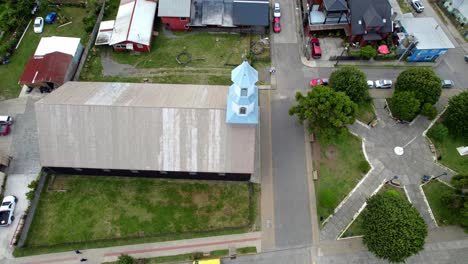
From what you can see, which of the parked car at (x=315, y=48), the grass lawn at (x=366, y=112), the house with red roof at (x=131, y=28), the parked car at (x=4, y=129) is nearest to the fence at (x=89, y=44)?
the house with red roof at (x=131, y=28)

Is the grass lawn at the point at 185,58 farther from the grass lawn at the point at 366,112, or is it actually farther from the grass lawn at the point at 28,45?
the grass lawn at the point at 366,112

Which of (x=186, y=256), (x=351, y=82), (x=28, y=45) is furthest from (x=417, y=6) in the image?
(x=28, y=45)

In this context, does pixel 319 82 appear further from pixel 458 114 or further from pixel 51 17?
pixel 51 17

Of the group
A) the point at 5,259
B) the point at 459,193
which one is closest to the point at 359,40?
the point at 459,193

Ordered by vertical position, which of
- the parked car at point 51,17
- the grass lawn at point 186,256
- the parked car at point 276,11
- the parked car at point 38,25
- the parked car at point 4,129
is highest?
the parked car at point 276,11

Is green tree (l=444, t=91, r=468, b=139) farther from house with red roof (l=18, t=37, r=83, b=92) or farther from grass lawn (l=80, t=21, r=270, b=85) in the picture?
house with red roof (l=18, t=37, r=83, b=92)

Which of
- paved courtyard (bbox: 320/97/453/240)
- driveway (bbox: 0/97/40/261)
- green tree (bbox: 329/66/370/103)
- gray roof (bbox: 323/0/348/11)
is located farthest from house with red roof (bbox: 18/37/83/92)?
paved courtyard (bbox: 320/97/453/240)
